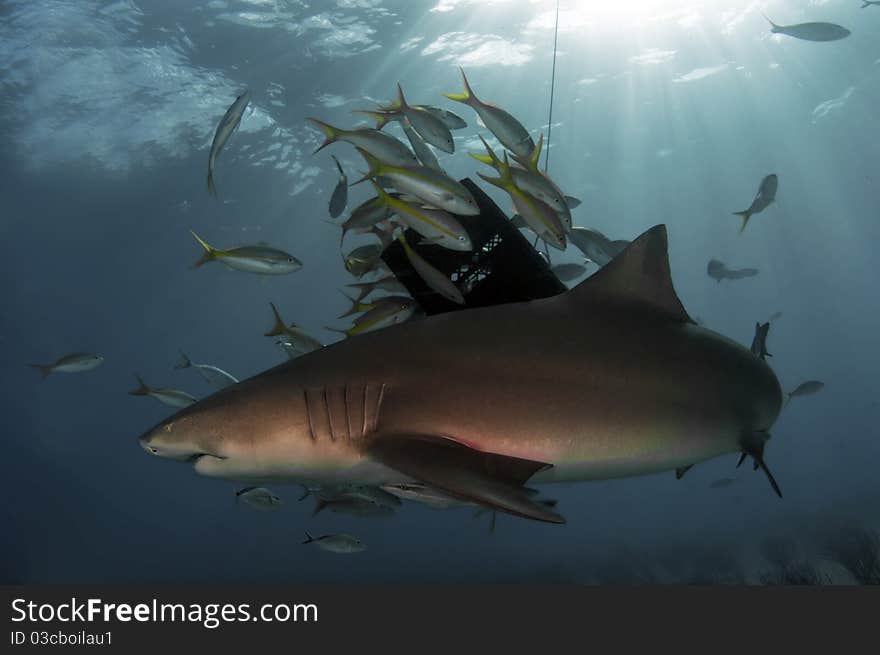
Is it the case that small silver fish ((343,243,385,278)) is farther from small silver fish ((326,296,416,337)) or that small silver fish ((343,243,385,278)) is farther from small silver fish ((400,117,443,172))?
small silver fish ((400,117,443,172))

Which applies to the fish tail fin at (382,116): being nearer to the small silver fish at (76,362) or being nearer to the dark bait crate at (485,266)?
the dark bait crate at (485,266)

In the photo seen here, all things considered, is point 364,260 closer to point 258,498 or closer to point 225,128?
point 225,128

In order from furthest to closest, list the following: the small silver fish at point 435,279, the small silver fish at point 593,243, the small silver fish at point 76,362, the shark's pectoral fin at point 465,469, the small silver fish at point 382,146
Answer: the small silver fish at point 76,362
the small silver fish at point 593,243
the small silver fish at point 382,146
the small silver fish at point 435,279
the shark's pectoral fin at point 465,469

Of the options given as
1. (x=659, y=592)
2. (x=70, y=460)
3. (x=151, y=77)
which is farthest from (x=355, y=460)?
(x=70, y=460)

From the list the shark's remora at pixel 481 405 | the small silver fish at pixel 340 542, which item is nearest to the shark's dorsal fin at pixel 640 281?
the shark's remora at pixel 481 405

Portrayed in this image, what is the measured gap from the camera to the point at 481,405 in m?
2.00

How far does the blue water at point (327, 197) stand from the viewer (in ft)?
66.6

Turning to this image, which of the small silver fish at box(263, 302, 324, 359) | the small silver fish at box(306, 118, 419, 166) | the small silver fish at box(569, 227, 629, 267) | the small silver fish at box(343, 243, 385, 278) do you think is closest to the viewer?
the small silver fish at box(306, 118, 419, 166)

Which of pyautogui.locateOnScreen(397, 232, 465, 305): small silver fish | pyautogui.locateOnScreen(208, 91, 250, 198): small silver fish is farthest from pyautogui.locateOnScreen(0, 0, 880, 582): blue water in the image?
pyautogui.locateOnScreen(397, 232, 465, 305): small silver fish

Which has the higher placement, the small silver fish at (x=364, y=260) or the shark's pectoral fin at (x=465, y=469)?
the shark's pectoral fin at (x=465, y=469)

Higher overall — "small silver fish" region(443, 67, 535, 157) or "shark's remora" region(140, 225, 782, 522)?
"small silver fish" region(443, 67, 535, 157)

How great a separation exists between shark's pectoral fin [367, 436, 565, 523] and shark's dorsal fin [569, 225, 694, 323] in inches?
38.0

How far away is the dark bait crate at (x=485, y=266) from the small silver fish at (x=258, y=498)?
11.3 ft

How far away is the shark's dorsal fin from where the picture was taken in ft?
8.13
